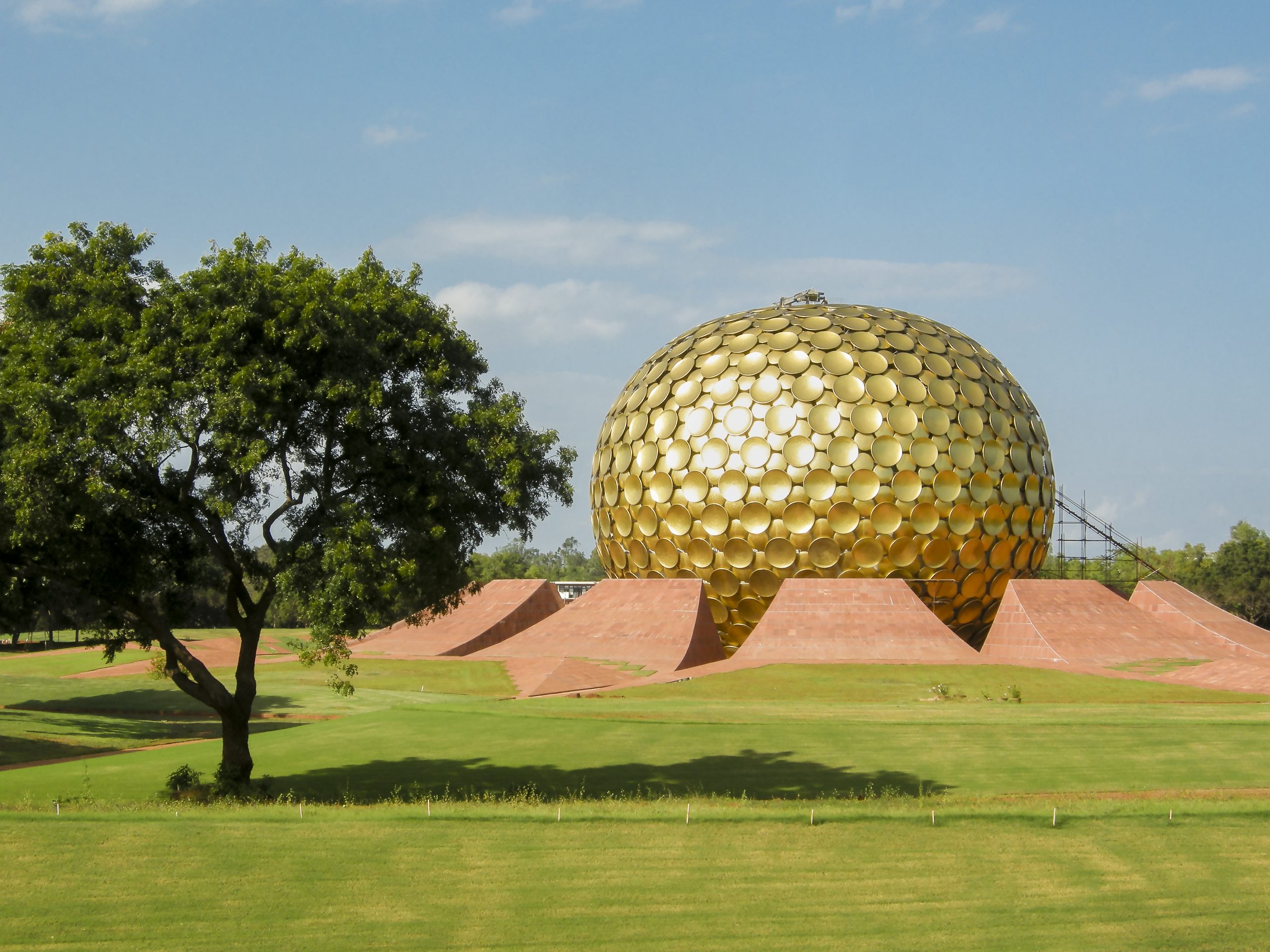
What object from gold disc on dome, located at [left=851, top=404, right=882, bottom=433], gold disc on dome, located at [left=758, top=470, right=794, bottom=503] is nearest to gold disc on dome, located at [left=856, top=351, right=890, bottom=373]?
gold disc on dome, located at [left=851, top=404, right=882, bottom=433]

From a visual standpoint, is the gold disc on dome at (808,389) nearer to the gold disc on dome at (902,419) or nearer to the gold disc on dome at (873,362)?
the gold disc on dome at (873,362)

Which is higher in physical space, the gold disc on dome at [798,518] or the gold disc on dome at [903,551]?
the gold disc on dome at [798,518]

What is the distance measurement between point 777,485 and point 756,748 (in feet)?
53.8

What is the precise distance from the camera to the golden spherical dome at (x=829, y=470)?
116ft

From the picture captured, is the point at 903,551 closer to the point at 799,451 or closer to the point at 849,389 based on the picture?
the point at 799,451

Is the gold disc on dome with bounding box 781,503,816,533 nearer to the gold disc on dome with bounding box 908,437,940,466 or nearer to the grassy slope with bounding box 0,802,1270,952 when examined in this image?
the gold disc on dome with bounding box 908,437,940,466

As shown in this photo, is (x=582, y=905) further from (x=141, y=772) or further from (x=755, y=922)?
(x=141, y=772)

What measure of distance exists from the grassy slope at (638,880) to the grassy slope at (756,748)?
326 centimetres

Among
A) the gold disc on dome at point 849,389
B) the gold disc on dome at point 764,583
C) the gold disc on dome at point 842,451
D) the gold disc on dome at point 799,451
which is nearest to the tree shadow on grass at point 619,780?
the gold disc on dome at point 764,583

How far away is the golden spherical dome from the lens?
35.3 meters

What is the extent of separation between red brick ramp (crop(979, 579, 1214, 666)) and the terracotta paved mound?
1714mm

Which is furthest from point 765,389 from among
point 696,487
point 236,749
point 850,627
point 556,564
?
point 556,564

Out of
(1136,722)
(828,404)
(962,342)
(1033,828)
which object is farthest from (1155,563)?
(1033,828)

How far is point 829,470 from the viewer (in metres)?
35.2
